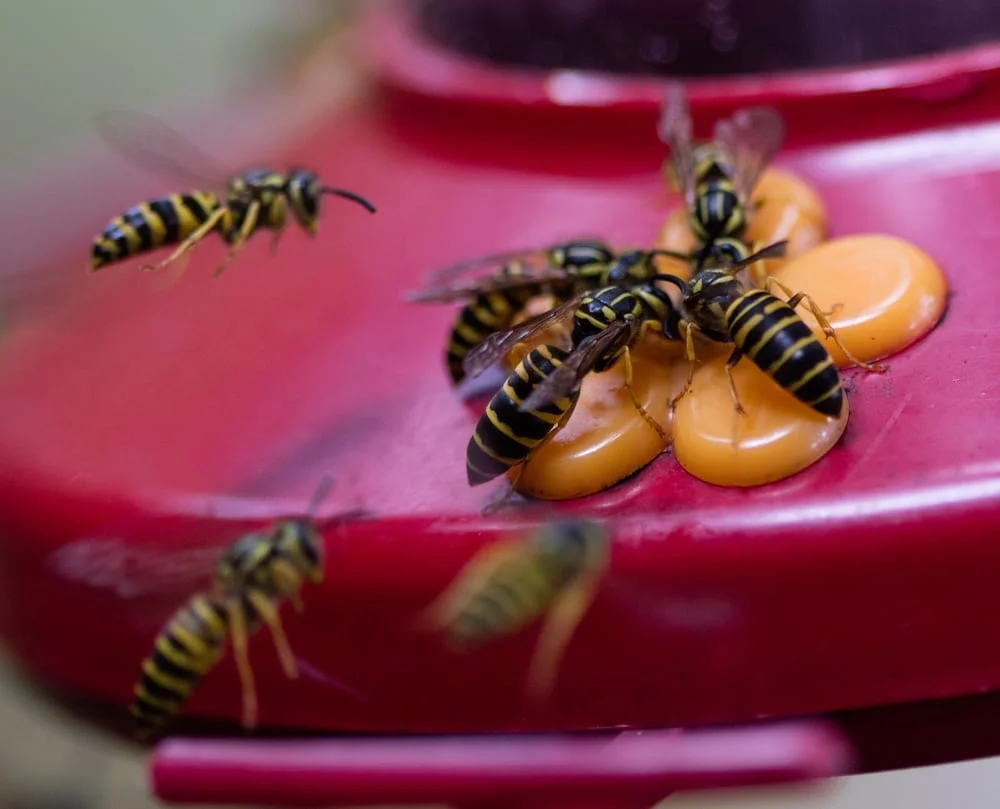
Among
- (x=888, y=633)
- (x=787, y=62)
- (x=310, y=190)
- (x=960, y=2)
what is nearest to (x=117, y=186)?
(x=310, y=190)

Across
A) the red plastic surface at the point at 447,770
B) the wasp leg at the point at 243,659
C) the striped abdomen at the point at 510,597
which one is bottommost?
the red plastic surface at the point at 447,770

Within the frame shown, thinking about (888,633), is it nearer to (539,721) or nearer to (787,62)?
(539,721)

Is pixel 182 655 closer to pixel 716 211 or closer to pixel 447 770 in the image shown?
pixel 447 770

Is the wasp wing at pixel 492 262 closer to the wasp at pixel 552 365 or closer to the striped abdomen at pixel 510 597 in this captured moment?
the wasp at pixel 552 365

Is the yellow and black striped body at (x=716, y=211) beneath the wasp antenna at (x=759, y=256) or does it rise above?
above

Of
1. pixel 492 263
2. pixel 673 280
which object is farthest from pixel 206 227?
pixel 673 280

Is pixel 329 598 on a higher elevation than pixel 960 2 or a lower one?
lower

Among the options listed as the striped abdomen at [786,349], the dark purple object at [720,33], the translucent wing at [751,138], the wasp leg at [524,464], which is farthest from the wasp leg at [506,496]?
the dark purple object at [720,33]
